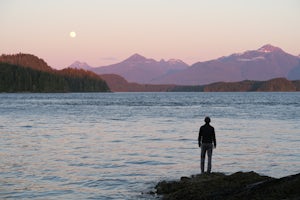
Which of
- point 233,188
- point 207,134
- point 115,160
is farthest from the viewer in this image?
point 115,160

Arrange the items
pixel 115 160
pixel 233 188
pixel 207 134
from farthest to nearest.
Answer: pixel 115 160
pixel 207 134
pixel 233 188

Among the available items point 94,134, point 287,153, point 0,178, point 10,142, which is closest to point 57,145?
point 10,142

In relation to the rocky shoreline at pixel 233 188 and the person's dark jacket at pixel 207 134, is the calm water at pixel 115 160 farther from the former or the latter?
the person's dark jacket at pixel 207 134

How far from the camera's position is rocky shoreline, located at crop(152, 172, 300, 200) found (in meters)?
13.1

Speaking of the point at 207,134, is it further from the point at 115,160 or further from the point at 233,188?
the point at 115,160

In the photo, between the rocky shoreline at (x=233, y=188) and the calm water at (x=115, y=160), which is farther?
the calm water at (x=115, y=160)

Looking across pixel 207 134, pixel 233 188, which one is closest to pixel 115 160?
pixel 207 134

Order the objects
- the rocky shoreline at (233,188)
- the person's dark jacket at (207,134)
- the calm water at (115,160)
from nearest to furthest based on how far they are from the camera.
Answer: the rocky shoreline at (233,188), the calm water at (115,160), the person's dark jacket at (207,134)

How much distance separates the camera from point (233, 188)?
1560cm

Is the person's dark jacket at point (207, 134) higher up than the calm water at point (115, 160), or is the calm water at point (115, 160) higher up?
the person's dark jacket at point (207, 134)

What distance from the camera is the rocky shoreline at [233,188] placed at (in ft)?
43.0

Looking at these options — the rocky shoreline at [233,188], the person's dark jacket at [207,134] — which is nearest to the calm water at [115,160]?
the rocky shoreline at [233,188]

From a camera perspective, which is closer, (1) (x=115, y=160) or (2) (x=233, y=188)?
(2) (x=233, y=188)

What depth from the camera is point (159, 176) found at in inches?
857
